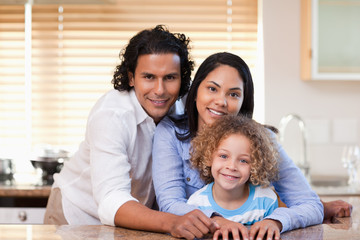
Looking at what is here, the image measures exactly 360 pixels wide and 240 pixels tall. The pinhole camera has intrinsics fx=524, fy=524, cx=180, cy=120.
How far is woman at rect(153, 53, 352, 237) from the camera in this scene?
163 cm

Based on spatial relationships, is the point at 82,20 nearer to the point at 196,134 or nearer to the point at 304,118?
the point at 304,118

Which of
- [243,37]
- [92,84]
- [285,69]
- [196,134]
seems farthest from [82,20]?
[196,134]

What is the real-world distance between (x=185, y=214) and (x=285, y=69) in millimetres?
2000

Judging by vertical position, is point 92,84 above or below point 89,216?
above

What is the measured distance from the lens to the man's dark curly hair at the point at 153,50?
6.03ft

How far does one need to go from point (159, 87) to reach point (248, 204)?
506 mm

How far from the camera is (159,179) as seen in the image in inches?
64.6

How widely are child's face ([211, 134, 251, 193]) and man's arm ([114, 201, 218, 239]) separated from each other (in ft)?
0.66

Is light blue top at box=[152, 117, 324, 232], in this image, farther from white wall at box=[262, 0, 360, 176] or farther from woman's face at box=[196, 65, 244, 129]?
white wall at box=[262, 0, 360, 176]

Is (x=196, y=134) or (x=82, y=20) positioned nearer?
(x=196, y=134)

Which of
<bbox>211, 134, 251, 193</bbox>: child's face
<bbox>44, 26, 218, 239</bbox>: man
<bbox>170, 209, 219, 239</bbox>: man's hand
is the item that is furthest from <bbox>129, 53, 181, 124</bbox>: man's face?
<bbox>170, 209, 219, 239</bbox>: man's hand

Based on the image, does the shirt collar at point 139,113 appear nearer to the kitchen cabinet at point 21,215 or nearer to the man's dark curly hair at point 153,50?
the man's dark curly hair at point 153,50

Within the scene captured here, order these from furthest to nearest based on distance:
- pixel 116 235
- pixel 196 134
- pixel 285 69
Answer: pixel 285 69 → pixel 196 134 → pixel 116 235

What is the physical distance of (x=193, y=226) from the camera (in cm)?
133
